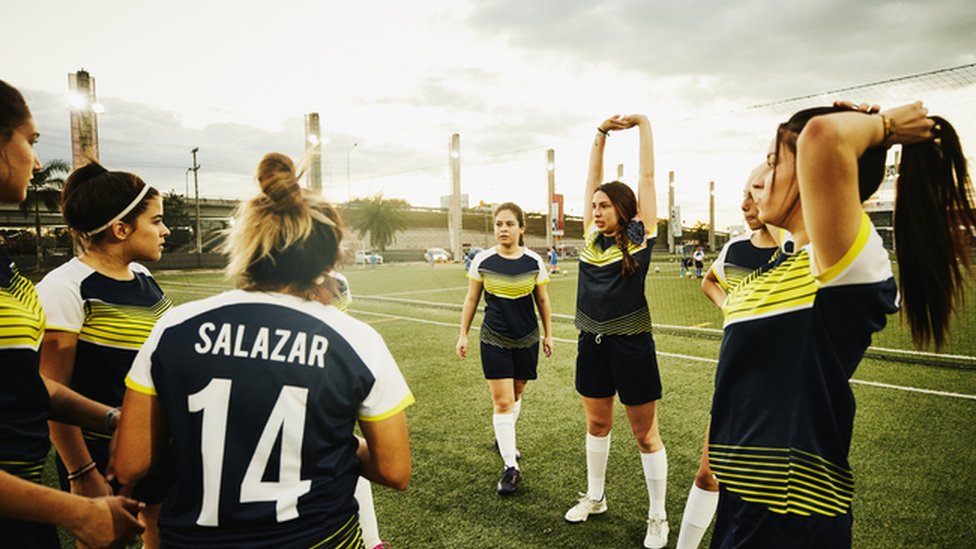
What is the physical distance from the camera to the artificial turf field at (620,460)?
354 cm

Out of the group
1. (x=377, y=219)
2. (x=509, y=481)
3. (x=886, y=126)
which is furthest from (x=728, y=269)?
(x=377, y=219)

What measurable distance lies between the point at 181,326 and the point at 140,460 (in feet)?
1.38

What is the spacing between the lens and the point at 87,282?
237 cm

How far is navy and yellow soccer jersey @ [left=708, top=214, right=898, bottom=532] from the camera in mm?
1427

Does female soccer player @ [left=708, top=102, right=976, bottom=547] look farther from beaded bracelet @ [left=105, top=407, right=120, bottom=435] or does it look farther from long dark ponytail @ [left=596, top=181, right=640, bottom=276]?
beaded bracelet @ [left=105, top=407, right=120, bottom=435]

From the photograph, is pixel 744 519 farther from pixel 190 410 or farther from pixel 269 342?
pixel 190 410

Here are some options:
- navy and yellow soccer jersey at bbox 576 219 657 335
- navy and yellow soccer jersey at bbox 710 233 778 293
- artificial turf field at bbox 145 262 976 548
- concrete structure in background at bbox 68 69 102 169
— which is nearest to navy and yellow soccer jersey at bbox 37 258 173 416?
artificial turf field at bbox 145 262 976 548

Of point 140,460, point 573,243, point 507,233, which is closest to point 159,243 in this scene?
point 140,460

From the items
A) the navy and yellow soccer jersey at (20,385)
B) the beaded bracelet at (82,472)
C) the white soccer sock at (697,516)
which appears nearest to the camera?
the navy and yellow soccer jersey at (20,385)

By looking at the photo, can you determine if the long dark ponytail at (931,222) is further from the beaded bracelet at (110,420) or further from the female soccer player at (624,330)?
the beaded bracelet at (110,420)

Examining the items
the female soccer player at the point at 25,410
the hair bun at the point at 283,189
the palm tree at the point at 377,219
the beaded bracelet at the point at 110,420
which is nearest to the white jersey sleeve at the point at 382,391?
the hair bun at the point at 283,189

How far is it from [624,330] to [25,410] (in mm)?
3053

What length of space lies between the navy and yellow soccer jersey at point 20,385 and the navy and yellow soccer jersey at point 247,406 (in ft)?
1.84

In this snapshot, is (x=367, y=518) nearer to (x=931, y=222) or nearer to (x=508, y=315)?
(x=508, y=315)
